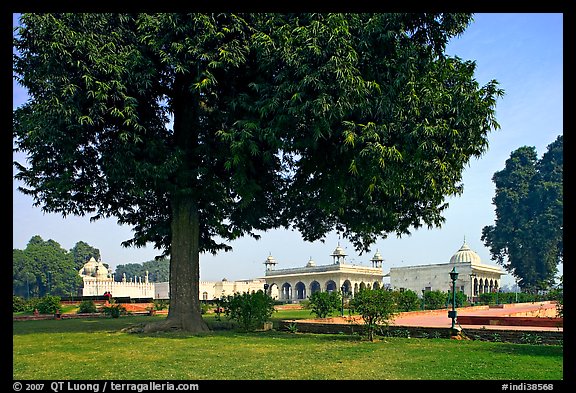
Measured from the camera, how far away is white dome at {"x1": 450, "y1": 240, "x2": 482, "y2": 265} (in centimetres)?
6162

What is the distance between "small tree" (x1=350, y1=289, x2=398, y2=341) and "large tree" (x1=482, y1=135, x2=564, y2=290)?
4168 centimetres

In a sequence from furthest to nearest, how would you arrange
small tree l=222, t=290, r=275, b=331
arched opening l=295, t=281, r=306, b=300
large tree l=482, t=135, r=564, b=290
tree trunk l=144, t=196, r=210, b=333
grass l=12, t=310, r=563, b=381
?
1. arched opening l=295, t=281, r=306, b=300
2. large tree l=482, t=135, r=564, b=290
3. tree trunk l=144, t=196, r=210, b=333
4. small tree l=222, t=290, r=275, b=331
5. grass l=12, t=310, r=563, b=381

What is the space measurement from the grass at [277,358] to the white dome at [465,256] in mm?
52081

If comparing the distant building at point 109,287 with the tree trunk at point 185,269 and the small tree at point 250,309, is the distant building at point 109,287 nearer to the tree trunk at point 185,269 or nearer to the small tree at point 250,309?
the tree trunk at point 185,269

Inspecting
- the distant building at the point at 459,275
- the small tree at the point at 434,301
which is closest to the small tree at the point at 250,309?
the small tree at the point at 434,301

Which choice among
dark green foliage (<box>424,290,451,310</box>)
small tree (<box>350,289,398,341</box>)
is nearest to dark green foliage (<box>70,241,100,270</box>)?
dark green foliage (<box>424,290,451,310</box>)

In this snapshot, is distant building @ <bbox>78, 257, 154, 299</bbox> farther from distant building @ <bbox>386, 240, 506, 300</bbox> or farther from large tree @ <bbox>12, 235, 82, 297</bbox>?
distant building @ <bbox>386, 240, 506, 300</bbox>

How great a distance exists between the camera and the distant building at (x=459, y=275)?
58062 millimetres

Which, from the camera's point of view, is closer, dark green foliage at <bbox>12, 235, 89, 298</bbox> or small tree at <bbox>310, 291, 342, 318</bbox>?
small tree at <bbox>310, 291, 342, 318</bbox>

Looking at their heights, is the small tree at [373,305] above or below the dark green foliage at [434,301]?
above

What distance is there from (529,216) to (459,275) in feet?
36.3

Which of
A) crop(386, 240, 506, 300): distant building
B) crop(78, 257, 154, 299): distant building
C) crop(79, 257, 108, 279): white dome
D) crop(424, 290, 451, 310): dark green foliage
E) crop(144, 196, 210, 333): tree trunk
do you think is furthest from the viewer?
crop(79, 257, 108, 279): white dome

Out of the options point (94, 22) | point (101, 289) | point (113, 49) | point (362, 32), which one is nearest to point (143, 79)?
point (113, 49)

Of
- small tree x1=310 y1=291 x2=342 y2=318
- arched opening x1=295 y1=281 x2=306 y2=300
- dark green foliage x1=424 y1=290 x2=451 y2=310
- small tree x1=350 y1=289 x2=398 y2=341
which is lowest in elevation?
arched opening x1=295 y1=281 x2=306 y2=300
